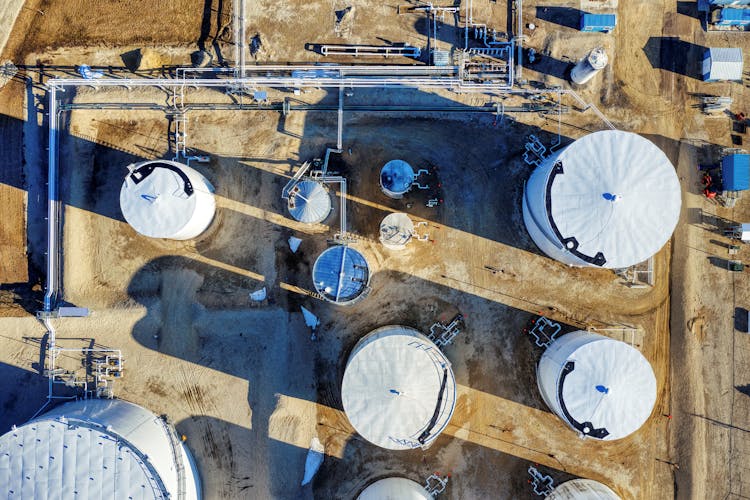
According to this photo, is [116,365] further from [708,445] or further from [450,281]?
[708,445]

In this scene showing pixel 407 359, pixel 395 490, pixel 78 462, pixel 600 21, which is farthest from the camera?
pixel 600 21

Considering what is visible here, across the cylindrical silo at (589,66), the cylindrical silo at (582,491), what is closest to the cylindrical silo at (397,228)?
the cylindrical silo at (589,66)

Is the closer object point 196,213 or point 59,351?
point 196,213

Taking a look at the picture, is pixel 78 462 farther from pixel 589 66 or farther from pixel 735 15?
pixel 735 15

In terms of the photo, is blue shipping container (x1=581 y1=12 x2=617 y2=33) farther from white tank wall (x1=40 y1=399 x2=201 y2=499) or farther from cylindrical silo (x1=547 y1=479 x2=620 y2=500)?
white tank wall (x1=40 y1=399 x2=201 y2=499)

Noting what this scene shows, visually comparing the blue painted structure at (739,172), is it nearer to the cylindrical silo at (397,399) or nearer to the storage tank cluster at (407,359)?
the storage tank cluster at (407,359)

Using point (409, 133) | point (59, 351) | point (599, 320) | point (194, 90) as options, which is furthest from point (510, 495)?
point (194, 90)

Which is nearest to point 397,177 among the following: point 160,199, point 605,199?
point 605,199
